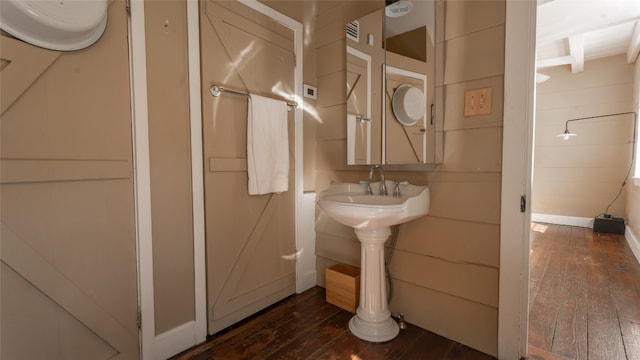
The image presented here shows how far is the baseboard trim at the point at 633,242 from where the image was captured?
3041 mm

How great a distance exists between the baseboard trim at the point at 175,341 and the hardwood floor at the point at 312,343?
4cm

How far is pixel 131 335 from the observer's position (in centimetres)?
143

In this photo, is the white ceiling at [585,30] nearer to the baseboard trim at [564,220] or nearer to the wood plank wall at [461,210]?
the wood plank wall at [461,210]

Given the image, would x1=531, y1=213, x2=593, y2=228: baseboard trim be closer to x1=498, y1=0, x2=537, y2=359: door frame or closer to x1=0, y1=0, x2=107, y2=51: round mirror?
x1=498, y1=0, x2=537, y2=359: door frame

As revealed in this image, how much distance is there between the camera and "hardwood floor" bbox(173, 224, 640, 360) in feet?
5.16

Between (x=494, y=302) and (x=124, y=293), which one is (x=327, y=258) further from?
(x=124, y=293)

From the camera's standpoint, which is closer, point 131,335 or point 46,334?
point 46,334

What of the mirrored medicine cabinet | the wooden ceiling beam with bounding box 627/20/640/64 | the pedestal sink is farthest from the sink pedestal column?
the wooden ceiling beam with bounding box 627/20/640/64

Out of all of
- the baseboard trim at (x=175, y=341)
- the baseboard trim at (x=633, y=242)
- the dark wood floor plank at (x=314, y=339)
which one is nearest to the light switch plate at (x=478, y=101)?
the dark wood floor plank at (x=314, y=339)

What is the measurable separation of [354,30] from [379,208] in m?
1.36

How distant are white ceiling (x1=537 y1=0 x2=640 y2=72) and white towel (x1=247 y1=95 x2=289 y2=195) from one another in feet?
6.22

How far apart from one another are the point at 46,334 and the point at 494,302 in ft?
6.93

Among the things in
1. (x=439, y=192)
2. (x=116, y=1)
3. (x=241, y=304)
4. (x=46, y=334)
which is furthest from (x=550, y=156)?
(x=46, y=334)

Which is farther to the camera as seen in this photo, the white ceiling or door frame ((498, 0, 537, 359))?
the white ceiling
